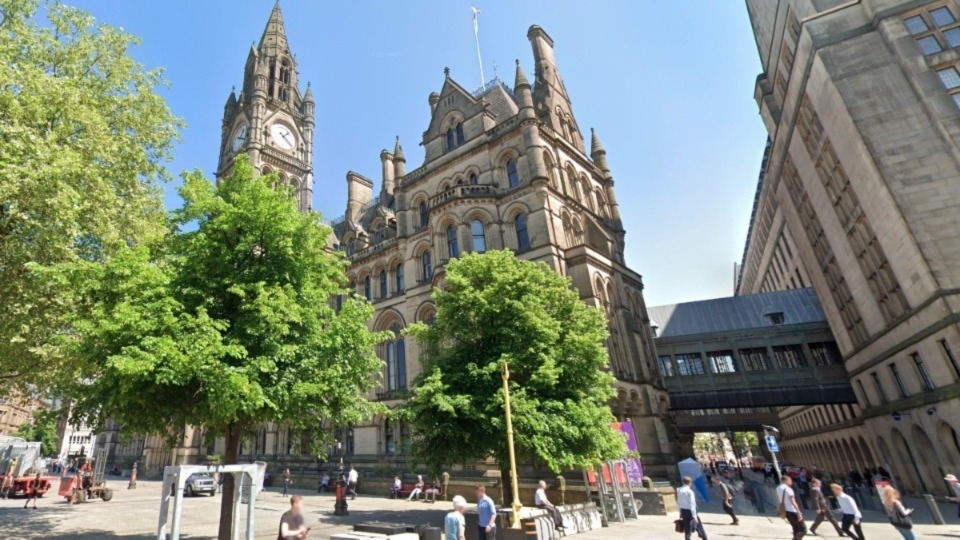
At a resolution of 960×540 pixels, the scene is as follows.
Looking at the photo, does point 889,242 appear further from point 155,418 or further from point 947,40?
point 155,418

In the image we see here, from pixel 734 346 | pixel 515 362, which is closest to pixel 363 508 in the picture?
pixel 515 362

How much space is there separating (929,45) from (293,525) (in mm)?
31632

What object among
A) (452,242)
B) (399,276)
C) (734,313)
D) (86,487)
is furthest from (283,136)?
(734,313)

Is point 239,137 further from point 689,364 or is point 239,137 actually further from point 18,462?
point 689,364

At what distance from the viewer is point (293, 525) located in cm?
820

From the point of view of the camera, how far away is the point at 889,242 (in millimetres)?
20969

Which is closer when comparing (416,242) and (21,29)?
(21,29)

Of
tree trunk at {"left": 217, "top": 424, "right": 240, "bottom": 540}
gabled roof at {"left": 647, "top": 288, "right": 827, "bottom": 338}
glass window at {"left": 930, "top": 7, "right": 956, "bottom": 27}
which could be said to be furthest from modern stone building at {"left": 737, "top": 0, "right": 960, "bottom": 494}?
tree trunk at {"left": 217, "top": 424, "right": 240, "bottom": 540}

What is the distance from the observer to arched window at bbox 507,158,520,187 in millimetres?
29987

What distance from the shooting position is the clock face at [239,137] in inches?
2153

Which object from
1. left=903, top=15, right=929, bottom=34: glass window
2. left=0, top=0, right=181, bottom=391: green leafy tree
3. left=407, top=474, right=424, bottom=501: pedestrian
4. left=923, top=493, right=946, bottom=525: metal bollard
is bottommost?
left=923, top=493, right=946, bottom=525: metal bollard

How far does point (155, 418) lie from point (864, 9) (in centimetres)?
3401

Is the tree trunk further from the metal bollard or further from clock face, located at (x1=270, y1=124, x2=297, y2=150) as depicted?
clock face, located at (x1=270, y1=124, x2=297, y2=150)

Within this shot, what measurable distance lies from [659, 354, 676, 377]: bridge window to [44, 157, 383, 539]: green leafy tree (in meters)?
28.9
